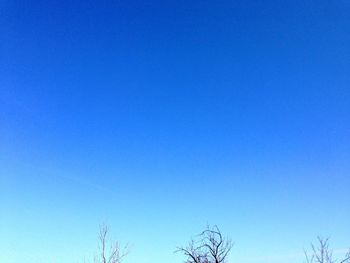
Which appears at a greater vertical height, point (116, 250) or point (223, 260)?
point (116, 250)

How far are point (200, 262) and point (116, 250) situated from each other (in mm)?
5676

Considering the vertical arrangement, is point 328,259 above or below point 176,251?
below

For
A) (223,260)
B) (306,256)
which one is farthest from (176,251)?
(306,256)

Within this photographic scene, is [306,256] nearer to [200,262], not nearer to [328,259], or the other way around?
[328,259]

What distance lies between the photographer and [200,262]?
67.6 feet

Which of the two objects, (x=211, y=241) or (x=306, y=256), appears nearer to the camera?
(x=211, y=241)

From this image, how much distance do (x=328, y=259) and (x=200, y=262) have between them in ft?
27.4

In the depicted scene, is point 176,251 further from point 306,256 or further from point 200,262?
point 306,256

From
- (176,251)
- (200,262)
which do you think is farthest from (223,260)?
(176,251)

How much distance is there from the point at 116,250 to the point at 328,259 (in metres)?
13.7

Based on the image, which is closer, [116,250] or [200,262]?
[200,262]

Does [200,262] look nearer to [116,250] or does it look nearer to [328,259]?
[116,250]

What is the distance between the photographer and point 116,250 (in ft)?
72.9

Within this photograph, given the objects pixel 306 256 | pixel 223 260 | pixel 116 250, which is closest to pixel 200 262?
pixel 223 260
